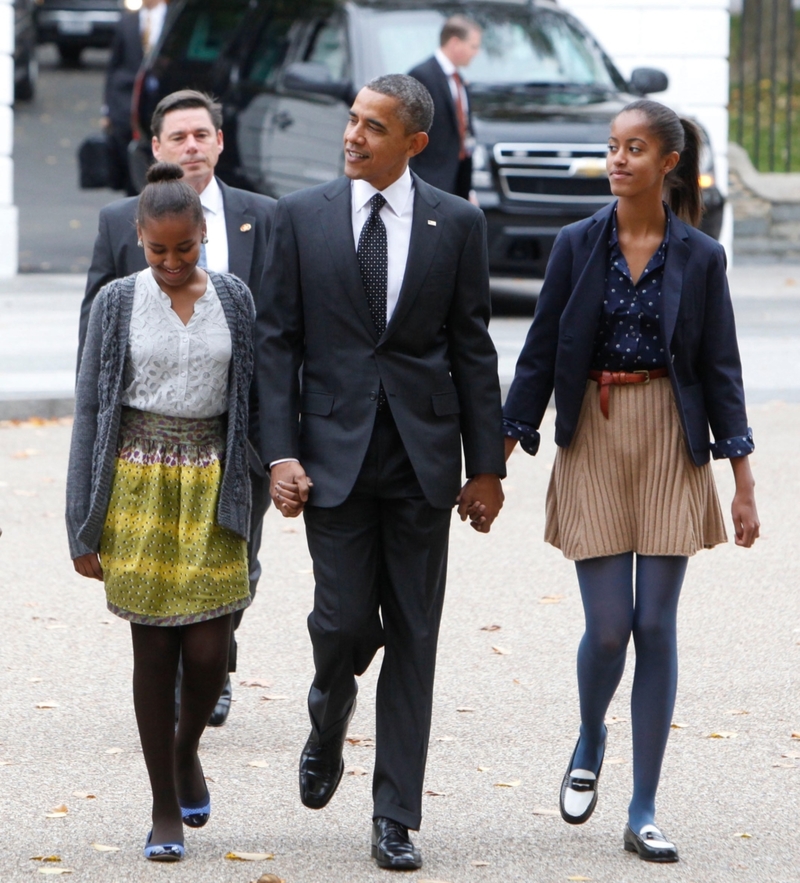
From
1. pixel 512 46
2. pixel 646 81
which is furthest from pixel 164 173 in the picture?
pixel 512 46

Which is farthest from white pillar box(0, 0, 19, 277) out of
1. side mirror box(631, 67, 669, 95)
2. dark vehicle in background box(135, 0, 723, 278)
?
side mirror box(631, 67, 669, 95)

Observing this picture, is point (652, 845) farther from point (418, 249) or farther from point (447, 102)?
point (447, 102)

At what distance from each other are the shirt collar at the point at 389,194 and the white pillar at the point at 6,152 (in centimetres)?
1146

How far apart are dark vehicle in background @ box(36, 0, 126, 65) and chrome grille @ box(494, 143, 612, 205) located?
64.5 ft

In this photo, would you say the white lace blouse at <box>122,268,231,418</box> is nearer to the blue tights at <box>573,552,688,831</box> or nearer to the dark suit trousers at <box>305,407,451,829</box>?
the dark suit trousers at <box>305,407,451,829</box>

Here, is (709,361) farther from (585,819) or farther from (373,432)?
(585,819)

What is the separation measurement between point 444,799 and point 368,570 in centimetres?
81

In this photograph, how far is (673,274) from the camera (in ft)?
14.7

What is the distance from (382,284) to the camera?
4.41 meters

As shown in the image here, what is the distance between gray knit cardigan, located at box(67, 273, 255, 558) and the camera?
4312mm

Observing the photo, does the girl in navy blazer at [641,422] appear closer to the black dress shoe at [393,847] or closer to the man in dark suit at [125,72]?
the black dress shoe at [393,847]

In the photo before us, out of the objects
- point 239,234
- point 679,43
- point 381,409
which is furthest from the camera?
point 679,43

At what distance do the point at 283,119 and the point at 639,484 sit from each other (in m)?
9.44

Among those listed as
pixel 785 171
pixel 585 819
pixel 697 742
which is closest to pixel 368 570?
pixel 585 819
